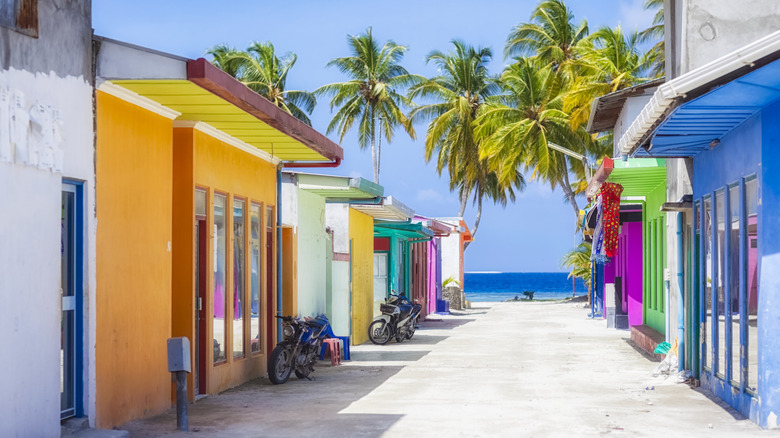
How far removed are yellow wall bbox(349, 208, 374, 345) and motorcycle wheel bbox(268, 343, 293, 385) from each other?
294 inches

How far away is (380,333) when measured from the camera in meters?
22.0

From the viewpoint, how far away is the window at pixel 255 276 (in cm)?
1438

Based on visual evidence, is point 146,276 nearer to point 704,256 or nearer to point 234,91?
point 234,91

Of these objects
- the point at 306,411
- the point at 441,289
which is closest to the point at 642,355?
the point at 306,411

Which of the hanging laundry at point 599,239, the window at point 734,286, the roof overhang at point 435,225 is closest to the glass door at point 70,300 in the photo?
the window at point 734,286

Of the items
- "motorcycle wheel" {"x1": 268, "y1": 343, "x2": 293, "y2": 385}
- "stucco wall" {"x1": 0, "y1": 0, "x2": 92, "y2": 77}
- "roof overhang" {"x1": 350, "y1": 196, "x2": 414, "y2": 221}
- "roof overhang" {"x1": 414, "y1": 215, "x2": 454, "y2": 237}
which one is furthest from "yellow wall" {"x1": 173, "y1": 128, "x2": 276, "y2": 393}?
"roof overhang" {"x1": 414, "y1": 215, "x2": 454, "y2": 237}

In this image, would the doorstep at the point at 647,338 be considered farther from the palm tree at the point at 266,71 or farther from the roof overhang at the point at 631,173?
the palm tree at the point at 266,71

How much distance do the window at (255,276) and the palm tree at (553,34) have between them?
31698 mm

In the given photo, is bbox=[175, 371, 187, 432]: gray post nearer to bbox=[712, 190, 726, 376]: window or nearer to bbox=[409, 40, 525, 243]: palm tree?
bbox=[712, 190, 726, 376]: window

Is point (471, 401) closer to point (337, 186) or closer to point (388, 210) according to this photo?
point (337, 186)

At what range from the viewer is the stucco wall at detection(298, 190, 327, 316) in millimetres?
18078

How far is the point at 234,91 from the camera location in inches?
374

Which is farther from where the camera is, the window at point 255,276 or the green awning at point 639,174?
the green awning at point 639,174

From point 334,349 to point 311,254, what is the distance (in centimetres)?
261
